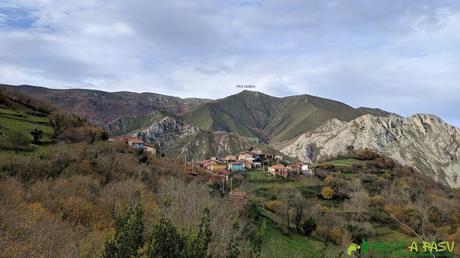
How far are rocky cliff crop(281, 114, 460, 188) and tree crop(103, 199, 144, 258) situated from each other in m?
166

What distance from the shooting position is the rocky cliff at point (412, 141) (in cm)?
16500

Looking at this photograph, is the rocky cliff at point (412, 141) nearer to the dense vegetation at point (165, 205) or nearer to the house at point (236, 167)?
the dense vegetation at point (165, 205)

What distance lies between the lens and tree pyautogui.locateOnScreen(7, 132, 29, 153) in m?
49.6

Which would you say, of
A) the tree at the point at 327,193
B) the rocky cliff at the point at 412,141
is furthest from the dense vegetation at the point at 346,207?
the rocky cliff at the point at 412,141

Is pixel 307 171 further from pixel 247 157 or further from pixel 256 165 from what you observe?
pixel 247 157

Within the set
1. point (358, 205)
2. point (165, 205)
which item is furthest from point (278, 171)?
point (165, 205)

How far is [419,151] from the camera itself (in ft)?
565

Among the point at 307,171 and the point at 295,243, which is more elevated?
the point at 307,171

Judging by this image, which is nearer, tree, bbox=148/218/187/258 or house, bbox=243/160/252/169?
tree, bbox=148/218/187/258

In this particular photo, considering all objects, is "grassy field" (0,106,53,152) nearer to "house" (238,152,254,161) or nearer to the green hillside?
the green hillside

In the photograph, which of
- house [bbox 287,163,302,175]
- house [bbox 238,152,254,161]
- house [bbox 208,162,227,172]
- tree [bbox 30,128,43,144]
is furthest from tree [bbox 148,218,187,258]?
house [bbox 238,152,254,161]

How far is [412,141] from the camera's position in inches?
6988

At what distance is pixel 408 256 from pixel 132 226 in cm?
3479

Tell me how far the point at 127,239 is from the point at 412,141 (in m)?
191
